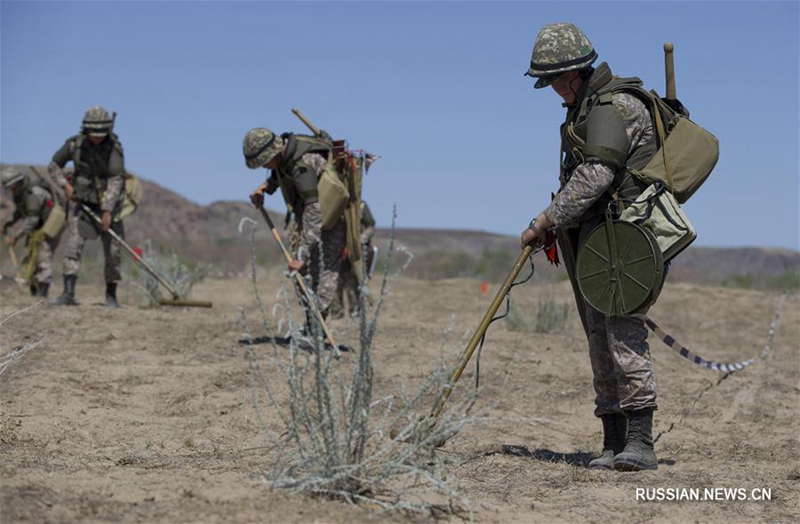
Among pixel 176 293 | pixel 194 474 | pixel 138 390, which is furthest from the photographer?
pixel 176 293

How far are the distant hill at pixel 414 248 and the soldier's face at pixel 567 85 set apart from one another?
817 inches

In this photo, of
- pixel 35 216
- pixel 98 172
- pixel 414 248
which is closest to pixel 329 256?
pixel 98 172

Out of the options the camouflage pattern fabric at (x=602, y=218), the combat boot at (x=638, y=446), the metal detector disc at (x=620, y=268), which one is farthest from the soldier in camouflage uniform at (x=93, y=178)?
the combat boot at (x=638, y=446)

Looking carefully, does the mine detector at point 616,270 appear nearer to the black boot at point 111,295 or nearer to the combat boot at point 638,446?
the combat boot at point 638,446

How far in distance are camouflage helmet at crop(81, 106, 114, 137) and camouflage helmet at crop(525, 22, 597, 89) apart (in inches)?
281

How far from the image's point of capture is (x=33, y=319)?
35.2 feet

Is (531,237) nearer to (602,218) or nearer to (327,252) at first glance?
(602,218)

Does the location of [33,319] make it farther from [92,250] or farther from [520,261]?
[92,250]

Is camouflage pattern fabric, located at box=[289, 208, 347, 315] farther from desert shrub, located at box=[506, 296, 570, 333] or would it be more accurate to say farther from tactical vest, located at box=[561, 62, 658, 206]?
tactical vest, located at box=[561, 62, 658, 206]

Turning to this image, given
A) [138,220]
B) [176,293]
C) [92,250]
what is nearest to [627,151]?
[176,293]

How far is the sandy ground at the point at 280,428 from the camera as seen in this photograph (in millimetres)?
4234

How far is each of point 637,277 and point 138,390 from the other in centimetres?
398

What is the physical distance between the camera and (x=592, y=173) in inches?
219

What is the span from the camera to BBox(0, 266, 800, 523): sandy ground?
423cm
